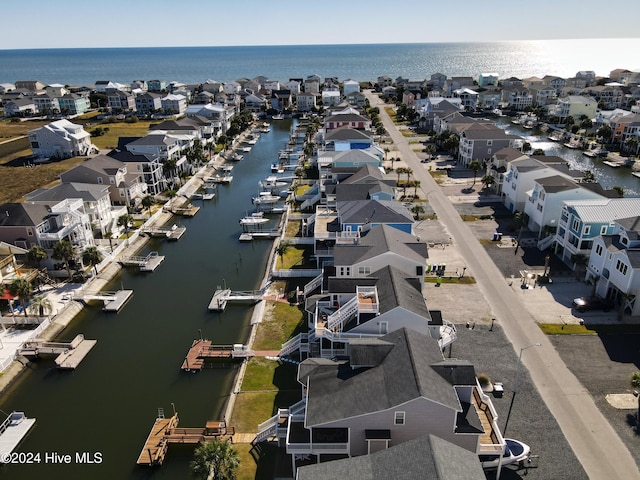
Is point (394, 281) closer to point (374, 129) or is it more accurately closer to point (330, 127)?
point (330, 127)

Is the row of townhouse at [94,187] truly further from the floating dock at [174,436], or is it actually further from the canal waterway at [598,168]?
the canal waterway at [598,168]

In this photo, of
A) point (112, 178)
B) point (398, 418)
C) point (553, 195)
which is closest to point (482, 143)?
point (553, 195)

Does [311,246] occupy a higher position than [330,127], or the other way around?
[330,127]

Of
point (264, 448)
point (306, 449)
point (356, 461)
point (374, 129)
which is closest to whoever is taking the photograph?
point (356, 461)

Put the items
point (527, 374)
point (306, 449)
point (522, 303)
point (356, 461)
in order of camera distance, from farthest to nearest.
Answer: point (522, 303) < point (527, 374) < point (306, 449) < point (356, 461)

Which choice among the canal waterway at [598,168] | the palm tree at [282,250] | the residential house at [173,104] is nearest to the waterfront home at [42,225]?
the palm tree at [282,250]

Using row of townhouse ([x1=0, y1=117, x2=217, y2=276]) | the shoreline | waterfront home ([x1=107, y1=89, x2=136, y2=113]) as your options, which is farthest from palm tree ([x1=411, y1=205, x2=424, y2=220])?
waterfront home ([x1=107, y1=89, x2=136, y2=113])

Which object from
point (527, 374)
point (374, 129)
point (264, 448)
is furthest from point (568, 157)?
point (264, 448)
